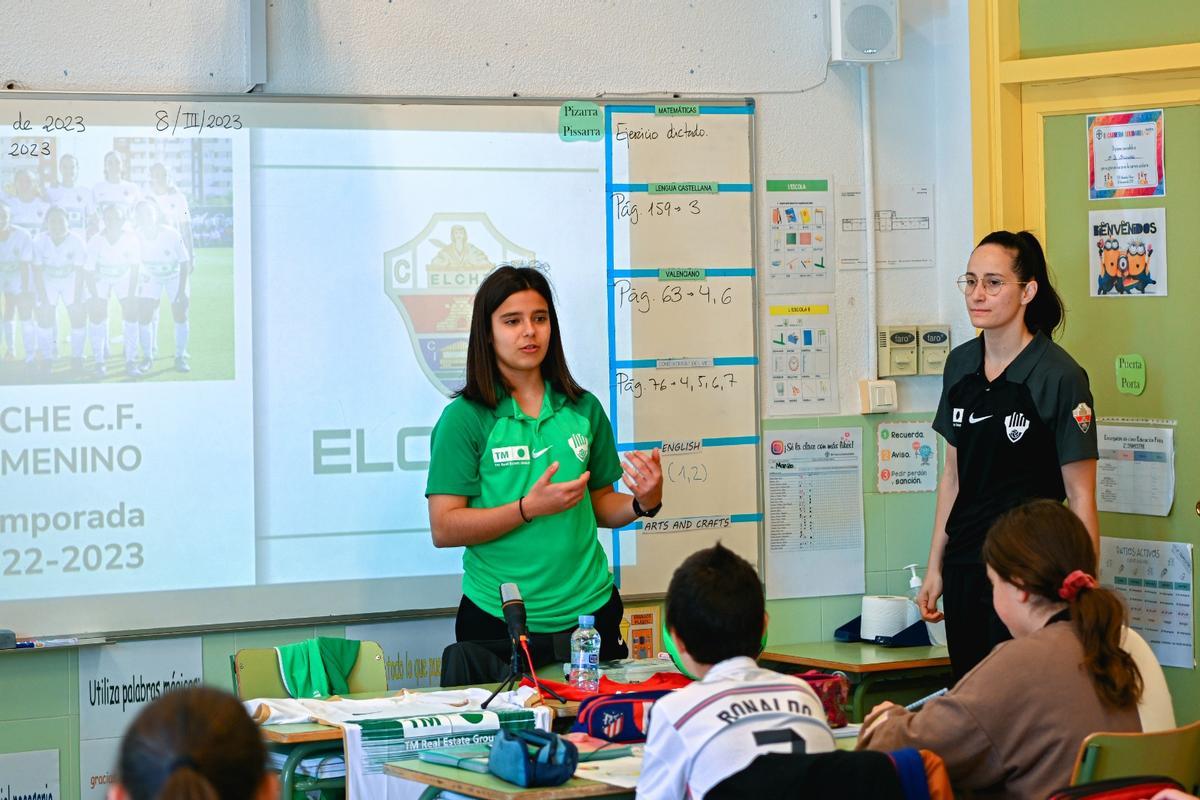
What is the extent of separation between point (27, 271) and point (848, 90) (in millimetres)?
2803

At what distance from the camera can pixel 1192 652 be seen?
14.6ft

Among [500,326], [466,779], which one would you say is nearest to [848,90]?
[500,326]

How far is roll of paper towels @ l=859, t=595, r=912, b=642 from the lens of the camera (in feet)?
15.7

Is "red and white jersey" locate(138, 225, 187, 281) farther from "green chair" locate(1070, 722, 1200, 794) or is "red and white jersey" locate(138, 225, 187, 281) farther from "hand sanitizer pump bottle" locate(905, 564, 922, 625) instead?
"green chair" locate(1070, 722, 1200, 794)

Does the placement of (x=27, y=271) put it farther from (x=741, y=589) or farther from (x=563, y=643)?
(x=741, y=589)

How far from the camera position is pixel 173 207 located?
425 cm

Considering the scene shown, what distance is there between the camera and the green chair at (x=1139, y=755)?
236cm

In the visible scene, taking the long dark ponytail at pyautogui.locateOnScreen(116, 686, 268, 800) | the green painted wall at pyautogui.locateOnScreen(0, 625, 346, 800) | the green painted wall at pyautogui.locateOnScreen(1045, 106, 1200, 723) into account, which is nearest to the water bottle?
the green painted wall at pyautogui.locateOnScreen(0, 625, 346, 800)

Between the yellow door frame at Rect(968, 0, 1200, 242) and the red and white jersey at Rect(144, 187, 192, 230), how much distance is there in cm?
260

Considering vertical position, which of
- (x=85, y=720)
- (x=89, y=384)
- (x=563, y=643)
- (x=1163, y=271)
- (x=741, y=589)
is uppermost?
(x=1163, y=271)

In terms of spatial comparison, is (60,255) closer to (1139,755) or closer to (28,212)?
(28,212)

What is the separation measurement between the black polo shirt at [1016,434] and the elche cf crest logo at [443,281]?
153 cm

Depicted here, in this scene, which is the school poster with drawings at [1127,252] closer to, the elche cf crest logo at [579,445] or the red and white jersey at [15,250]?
the elche cf crest logo at [579,445]

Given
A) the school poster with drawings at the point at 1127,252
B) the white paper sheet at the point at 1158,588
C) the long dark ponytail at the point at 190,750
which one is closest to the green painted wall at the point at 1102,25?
the school poster with drawings at the point at 1127,252
